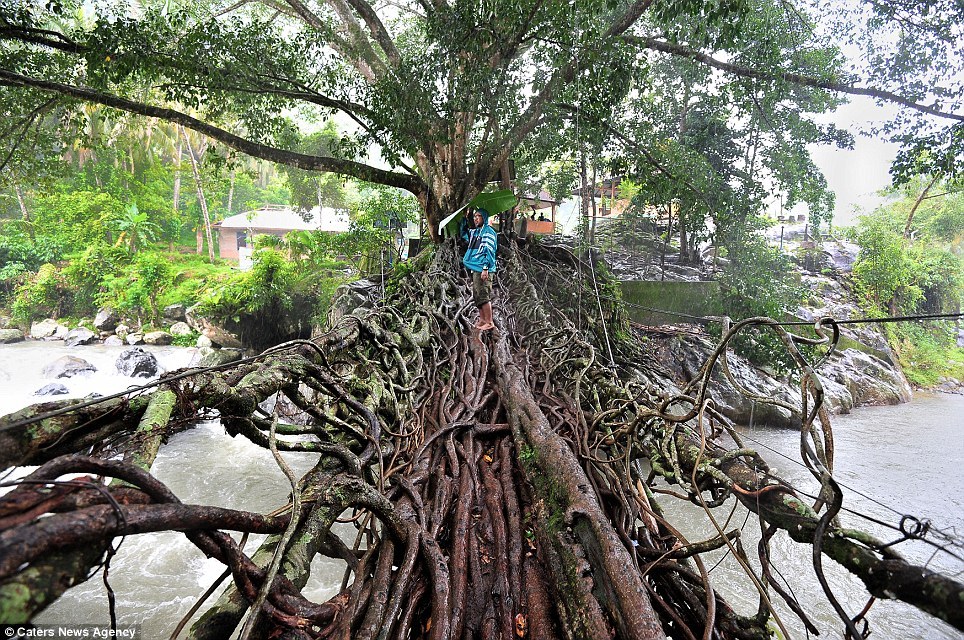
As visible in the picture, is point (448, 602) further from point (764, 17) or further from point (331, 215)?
point (331, 215)

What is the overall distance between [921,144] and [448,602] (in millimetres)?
5011

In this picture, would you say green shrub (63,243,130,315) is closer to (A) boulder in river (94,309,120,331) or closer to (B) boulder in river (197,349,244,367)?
(A) boulder in river (94,309,120,331)

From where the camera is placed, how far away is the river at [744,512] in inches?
92.2

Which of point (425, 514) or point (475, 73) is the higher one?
point (475, 73)

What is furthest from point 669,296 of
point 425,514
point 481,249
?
point 425,514

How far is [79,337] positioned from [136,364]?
343 centimetres

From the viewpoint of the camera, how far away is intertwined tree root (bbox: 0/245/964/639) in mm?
671

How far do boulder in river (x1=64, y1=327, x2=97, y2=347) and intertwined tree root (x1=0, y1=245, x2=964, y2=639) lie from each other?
34.8ft

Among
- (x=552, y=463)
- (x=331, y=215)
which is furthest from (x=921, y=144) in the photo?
(x=331, y=215)

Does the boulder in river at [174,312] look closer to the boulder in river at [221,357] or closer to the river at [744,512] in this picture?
the river at [744,512]

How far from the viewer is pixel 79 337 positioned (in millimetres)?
9164

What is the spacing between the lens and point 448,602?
1.03 m

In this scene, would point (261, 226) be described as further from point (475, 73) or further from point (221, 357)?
point (475, 73)

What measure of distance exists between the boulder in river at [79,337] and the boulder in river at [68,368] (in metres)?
2.10
